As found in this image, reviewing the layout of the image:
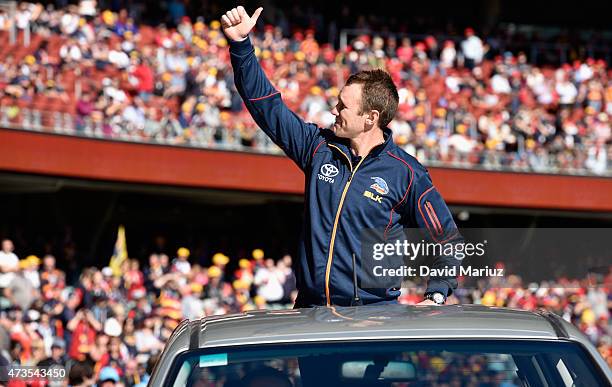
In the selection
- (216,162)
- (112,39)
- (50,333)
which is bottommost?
(50,333)

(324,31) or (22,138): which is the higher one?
(324,31)

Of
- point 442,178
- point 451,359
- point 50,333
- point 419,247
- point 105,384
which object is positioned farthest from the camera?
point 442,178

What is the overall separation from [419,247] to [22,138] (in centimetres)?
1422

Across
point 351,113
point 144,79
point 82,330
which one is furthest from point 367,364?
point 144,79

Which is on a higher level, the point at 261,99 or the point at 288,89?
the point at 288,89

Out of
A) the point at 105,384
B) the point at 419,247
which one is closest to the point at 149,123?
the point at 105,384

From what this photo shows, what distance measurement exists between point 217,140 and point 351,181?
14.6 meters

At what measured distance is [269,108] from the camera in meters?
4.85

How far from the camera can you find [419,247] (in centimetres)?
463

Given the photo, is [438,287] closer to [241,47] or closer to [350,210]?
[350,210]

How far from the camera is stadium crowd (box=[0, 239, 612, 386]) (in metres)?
12.1

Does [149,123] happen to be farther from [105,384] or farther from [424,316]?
[424,316]

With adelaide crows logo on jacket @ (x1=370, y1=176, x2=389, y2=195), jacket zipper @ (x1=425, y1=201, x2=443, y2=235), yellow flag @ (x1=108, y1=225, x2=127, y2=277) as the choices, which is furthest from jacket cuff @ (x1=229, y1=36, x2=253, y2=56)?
yellow flag @ (x1=108, y1=225, x2=127, y2=277)

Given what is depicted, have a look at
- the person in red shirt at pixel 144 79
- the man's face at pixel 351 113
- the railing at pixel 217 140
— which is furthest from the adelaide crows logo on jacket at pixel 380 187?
the person in red shirt at pixel 144 79
